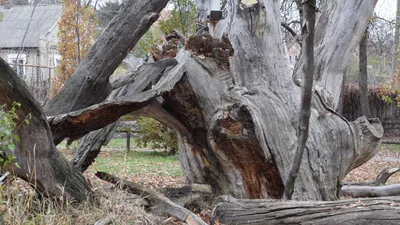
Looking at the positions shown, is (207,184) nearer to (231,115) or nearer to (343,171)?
(231,115)

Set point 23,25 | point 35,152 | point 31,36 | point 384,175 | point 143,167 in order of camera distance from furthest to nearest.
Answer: point 23,25
point 31,36
point 143,167
point 384,175
point 35,152

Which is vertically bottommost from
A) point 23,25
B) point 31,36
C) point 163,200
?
point 163,200

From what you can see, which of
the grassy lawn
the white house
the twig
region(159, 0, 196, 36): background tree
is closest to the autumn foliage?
the grassy lawn

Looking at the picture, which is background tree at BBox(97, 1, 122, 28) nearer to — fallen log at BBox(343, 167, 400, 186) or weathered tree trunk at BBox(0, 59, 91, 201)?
fallen log at BBox(343, 167, 400, 186)

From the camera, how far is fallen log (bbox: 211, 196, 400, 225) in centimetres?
367

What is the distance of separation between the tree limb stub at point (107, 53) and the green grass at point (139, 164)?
14.1ft

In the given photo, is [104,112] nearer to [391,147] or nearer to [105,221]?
[105,221]

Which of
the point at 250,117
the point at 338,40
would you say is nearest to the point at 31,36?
the point at 338,40

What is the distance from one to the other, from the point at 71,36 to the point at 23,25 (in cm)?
1268

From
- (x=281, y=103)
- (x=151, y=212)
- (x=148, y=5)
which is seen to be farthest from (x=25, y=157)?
(x=281, y=103)

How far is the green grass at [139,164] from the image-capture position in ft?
36.2

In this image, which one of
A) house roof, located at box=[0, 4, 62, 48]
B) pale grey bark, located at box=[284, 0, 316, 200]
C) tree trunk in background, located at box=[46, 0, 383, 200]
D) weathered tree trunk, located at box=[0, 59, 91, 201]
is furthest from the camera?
house roof, located at box=[0, 4, 62, 48]

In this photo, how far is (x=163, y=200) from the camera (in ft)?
16.6

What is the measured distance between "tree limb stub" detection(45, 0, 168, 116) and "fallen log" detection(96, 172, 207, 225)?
0.86m
